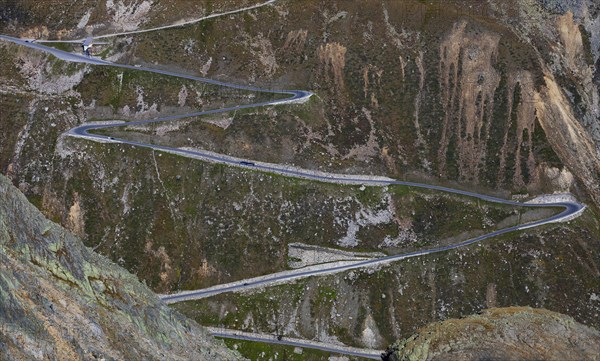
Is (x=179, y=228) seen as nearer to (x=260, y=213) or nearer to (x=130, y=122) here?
(x=260, y=213)

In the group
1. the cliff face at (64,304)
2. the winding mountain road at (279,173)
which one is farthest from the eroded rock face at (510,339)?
the winding mountain road at (279,173)

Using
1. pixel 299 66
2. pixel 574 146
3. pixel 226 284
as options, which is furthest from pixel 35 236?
pixel 574 146

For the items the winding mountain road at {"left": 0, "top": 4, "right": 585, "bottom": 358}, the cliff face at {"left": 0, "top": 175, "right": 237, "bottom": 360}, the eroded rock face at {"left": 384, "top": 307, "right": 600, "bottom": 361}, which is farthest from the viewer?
the winding mountain road at {"left": 0, "top": 4, "right": 585, "bottom": 358}

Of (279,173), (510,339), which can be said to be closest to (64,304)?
(510,339)

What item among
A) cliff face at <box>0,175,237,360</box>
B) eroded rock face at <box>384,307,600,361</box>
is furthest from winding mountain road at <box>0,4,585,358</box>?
eroded rock face at <box>384,307,600,361</box>

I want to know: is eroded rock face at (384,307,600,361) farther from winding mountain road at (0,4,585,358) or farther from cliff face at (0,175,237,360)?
winding mountain road at (0,4,585,358)
